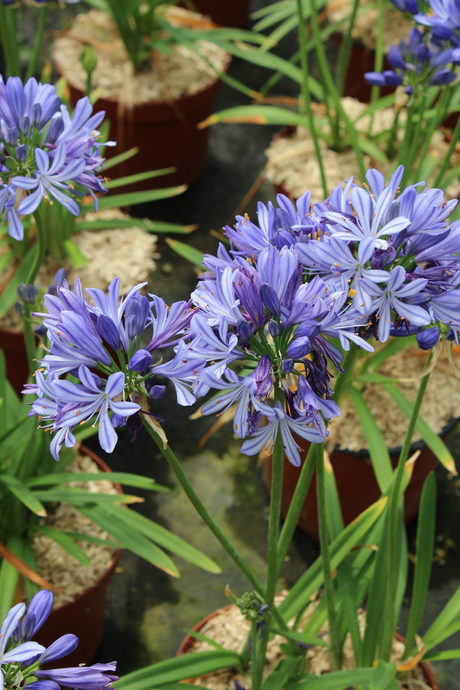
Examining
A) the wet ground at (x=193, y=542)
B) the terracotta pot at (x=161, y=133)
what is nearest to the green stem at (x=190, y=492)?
the wet ground at (x=193, y=542)

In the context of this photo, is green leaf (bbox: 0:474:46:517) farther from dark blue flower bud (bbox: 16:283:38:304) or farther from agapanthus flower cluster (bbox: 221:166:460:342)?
agapanthus flower cluster (bbox: 221:166:460:342)

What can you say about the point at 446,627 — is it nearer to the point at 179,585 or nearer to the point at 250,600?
the point at 250,600

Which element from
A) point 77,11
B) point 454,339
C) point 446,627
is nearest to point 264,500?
point 446,627

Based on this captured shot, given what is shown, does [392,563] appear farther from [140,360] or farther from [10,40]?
[10,40]

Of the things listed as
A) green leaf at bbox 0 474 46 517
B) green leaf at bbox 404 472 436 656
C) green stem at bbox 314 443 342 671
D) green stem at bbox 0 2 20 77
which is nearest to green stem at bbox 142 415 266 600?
green stem at bbox 314 443 342 671

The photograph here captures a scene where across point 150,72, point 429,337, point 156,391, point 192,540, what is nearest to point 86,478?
point 192,540
